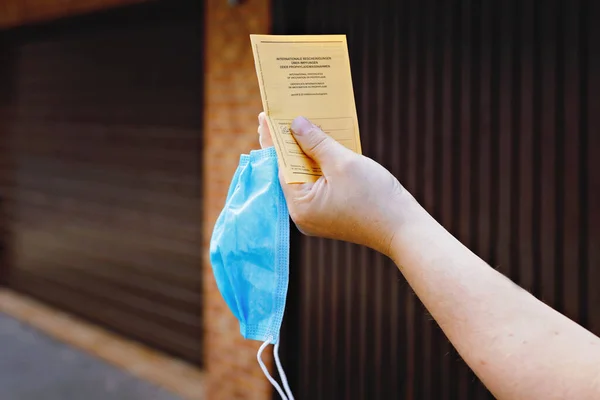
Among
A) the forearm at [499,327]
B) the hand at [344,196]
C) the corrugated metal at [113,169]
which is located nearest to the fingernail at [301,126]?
the hand at [344,196]

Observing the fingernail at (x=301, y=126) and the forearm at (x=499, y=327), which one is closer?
the forearm at (x=499, y=327)

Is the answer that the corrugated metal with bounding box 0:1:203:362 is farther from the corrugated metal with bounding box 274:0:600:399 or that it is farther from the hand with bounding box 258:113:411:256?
the hand with bounding box 258:113:411:256

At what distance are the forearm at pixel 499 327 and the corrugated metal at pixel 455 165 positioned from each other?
2169 millimetres

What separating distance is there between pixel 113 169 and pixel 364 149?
344 cm

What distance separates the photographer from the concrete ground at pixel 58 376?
5.28m

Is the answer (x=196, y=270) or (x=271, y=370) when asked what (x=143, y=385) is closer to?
(x=196, y=270)

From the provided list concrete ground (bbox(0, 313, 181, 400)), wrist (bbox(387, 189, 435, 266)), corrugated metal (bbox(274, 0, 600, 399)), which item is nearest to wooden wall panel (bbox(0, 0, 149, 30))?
corrugated metal (bbox(274, 0, 600, 399))

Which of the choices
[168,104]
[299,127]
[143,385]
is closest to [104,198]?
[168,104]

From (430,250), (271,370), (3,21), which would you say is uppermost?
(3,21)

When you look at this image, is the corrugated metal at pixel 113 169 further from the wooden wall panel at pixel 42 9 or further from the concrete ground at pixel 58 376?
the concrete ground at pixel 58 376

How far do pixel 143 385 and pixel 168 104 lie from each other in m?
2.49

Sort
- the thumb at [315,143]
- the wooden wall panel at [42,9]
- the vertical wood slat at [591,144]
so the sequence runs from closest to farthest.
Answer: the thumb at [315,143] → the vertical wood slat at [591,144] → the wooden wall panel at [42,9]

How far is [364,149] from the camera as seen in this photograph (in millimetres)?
3926

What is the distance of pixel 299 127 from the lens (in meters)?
1.44
